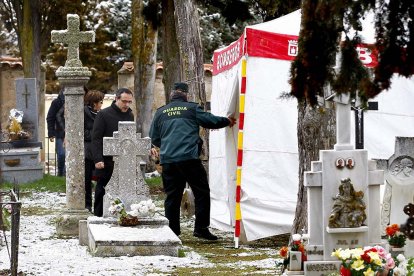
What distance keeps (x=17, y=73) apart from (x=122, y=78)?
9.92ft

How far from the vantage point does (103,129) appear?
519 inches

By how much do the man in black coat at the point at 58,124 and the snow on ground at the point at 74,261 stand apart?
7489 millimetres

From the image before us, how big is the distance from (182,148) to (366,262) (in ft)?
16.0

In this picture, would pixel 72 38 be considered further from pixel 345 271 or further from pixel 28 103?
pixel 28 103

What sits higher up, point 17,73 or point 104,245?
point 17,73

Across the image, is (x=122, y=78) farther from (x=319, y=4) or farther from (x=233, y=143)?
(x=319, y=4)

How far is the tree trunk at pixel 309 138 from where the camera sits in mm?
10529

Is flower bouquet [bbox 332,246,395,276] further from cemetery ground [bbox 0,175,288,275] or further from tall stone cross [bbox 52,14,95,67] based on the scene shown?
tall stone cross [bbox 52,14,95,67]

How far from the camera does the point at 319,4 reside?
19.2 ft

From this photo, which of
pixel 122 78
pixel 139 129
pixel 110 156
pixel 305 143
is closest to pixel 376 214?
pixel 305 143

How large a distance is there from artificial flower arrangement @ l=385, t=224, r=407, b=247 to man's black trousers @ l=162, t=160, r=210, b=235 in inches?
155

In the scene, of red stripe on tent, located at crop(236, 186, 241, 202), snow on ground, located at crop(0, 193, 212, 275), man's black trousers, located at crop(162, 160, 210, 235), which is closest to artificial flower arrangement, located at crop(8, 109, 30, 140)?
snow on ground, located at crop(0, 193, 212, 275)

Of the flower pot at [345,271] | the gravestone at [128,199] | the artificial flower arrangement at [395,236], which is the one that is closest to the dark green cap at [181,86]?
the gravestone at [128,199]

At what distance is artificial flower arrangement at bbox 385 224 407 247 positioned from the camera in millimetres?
8531
